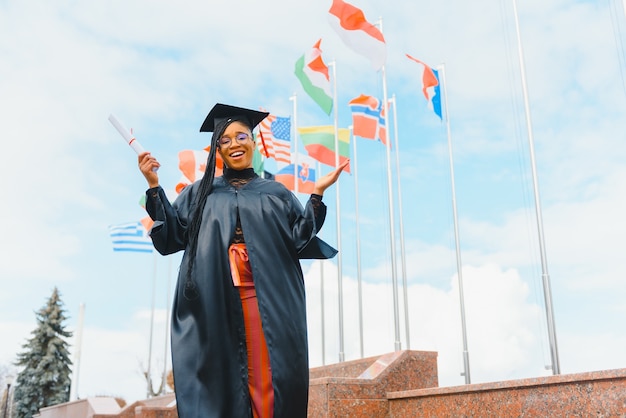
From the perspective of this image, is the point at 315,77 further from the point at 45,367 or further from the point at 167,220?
the point at 45,367

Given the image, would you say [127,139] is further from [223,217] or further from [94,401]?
[94,401]

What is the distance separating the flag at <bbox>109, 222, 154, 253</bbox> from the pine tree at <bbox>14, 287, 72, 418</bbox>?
36.0 feet

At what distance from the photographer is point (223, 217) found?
394 cm

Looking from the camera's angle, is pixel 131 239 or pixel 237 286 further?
pixel 131 239

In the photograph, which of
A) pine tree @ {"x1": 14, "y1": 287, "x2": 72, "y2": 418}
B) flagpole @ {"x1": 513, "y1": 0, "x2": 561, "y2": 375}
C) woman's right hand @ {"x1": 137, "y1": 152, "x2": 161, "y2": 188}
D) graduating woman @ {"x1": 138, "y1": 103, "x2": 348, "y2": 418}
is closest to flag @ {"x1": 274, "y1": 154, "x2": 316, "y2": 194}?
flagpole @ {"x1": 513, "y1": 0, "x2": 561, "y2": 375}

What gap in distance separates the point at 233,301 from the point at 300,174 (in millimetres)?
14610

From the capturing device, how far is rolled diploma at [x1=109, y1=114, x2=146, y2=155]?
Result: 382 centimetres

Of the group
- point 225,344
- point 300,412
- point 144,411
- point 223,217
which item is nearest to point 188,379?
point 225,344

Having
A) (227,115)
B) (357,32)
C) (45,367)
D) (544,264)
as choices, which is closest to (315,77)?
(357,32)

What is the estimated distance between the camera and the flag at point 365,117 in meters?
16.1

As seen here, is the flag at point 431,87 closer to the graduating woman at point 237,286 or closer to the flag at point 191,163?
the flag at point 191,163

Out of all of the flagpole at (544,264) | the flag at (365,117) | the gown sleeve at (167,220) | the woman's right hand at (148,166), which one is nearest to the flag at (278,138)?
the flag at (365,117)

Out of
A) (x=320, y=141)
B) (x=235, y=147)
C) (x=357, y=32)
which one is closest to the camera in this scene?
(x=235, y=147)

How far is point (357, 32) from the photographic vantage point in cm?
1460
